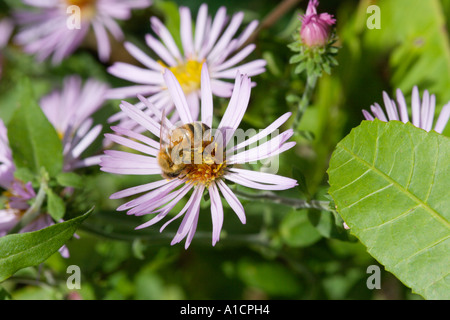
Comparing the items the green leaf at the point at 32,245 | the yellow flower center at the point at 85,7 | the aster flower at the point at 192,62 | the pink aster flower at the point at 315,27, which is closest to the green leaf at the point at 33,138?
the aster flower at the point at 192,62

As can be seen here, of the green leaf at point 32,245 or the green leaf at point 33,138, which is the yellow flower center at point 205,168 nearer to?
the green leaf at point 32,245

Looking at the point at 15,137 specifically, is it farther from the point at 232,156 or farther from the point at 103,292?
the point at 232,156

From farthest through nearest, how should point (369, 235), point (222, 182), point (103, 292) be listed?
point (103, 292) < point (222, 182) < point (369, 235)

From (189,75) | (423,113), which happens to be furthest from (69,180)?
(423,113)

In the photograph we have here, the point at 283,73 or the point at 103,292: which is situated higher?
the point at 283,73

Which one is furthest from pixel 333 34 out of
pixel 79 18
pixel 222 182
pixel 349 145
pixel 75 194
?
pixel 79 18

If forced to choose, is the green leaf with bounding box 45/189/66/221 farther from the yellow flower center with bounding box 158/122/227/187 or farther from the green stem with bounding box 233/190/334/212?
the green stem with bounding box 233/190/334/212
